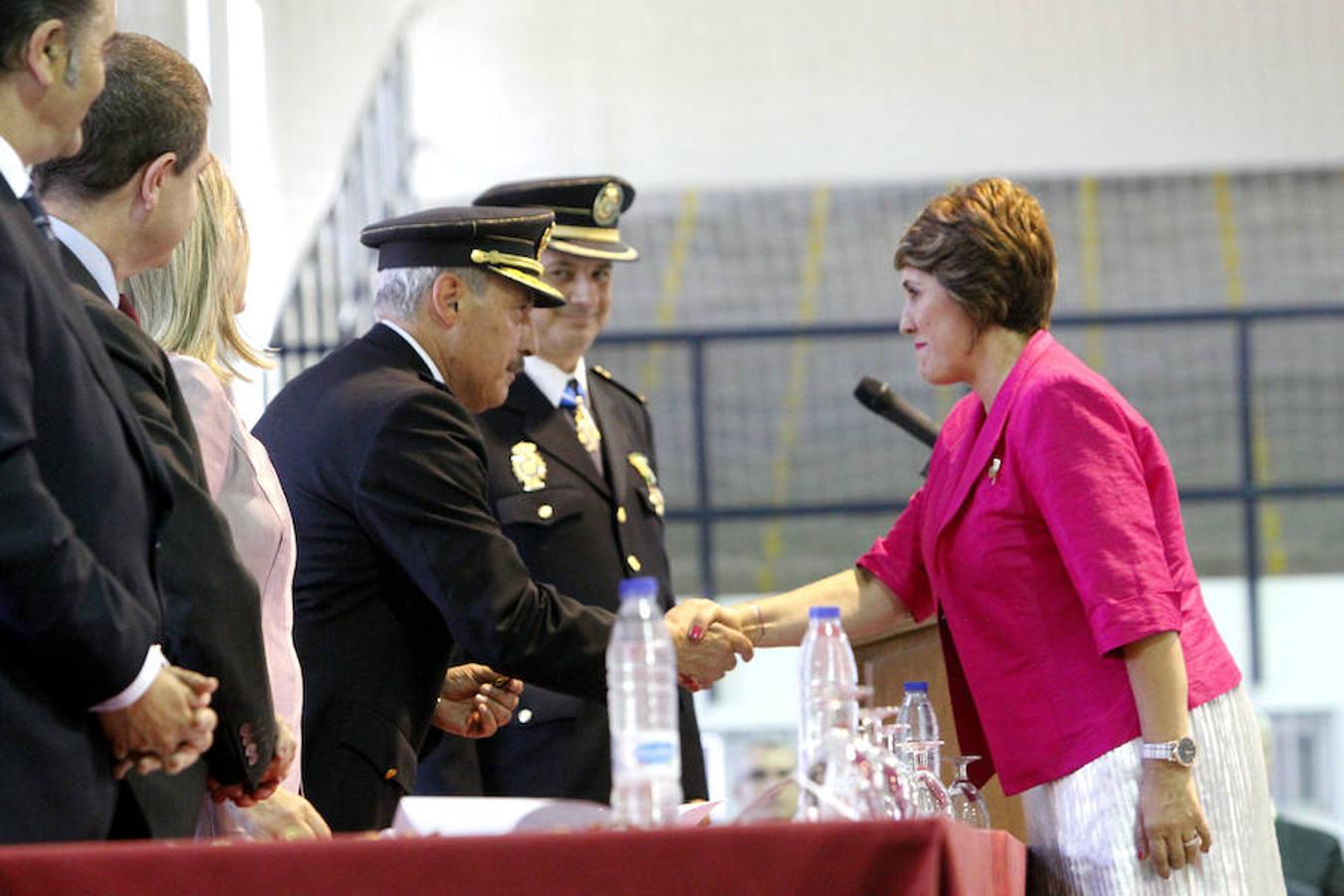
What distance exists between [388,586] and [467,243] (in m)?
0.50

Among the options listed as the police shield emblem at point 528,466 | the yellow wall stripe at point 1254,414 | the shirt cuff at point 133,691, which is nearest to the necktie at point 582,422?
the police shield emblem at point 528,466

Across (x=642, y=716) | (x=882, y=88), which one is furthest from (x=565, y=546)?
(x=882, y=88)

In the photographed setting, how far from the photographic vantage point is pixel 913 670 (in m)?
3.00

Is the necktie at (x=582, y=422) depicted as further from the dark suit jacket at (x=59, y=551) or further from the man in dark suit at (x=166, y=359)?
the dark suit jacket at (x=59, y=551)

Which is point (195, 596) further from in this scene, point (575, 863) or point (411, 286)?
point (411, 286)

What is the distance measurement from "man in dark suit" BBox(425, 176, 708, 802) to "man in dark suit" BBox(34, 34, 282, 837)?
3.78ft

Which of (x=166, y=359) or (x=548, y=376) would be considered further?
(x=548, y=376)

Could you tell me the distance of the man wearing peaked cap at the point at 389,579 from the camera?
240 cm

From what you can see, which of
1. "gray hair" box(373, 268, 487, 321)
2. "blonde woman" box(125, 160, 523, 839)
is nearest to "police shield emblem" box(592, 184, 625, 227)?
"gray hair" box(373, 268, 487, 321)

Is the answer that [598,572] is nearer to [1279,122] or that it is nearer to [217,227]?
[217,227]

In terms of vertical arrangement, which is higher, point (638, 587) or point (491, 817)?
point (638, 587)

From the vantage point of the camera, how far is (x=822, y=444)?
30.3ft

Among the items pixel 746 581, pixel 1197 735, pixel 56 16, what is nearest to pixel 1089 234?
pixel 746 581

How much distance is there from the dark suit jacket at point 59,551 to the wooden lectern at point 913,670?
1.49m
